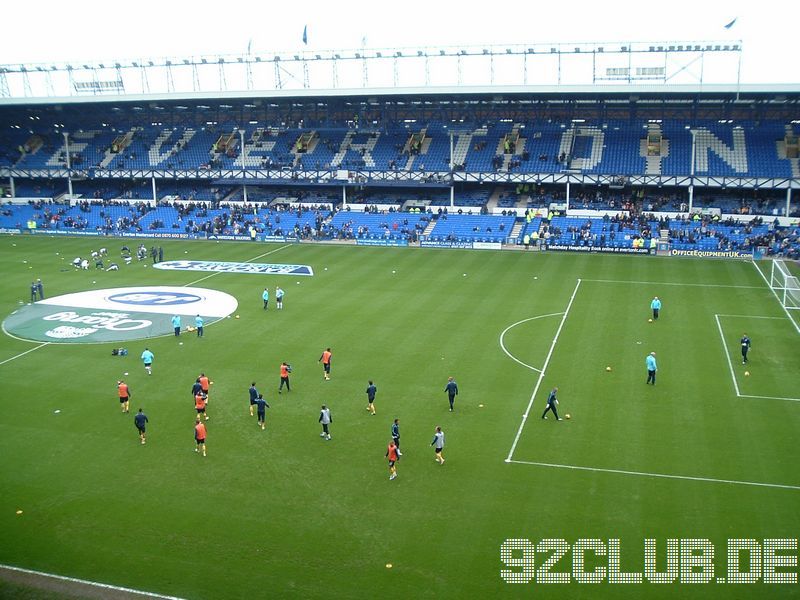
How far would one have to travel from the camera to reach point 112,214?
2901 inches

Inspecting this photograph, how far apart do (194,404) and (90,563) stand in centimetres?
979

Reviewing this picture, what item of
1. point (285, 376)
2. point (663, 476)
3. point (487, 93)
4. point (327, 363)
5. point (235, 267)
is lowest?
point (663, 476)

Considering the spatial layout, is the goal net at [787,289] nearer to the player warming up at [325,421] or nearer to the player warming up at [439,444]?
the player warming up at [439,444]

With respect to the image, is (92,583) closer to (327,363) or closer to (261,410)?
(261,410)

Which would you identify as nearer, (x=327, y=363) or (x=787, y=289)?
(x=327, y=363)

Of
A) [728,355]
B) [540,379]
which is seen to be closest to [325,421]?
[540,379]

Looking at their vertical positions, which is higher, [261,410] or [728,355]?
[261,410]

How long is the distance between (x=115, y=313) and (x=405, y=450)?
920 inches

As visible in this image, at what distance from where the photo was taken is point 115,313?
38344 mm

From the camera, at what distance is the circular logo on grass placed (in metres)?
34.7

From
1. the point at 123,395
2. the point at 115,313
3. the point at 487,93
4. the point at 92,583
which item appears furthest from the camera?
the point at 487,93

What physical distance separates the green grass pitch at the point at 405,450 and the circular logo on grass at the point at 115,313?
1.73 meters

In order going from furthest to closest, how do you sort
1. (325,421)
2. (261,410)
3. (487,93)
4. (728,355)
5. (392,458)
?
(487,93)
(728,355)
(261,410)
(325,421)
(392,458)

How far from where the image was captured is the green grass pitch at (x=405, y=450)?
53.2 ft
